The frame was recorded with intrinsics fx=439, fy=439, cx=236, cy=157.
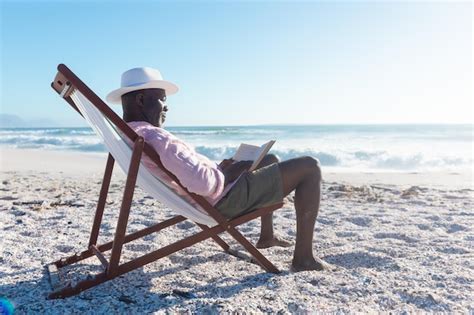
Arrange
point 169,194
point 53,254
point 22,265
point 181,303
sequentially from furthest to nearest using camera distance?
point 53,254, point 22,265, point 169,194, point 181,303

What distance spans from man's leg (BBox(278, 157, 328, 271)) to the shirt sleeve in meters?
0.59

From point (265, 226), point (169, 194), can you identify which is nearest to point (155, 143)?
point (169, 194)

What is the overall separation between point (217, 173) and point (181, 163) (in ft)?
0.88

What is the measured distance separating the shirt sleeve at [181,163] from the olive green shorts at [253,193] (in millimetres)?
246

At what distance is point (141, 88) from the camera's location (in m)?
2.60

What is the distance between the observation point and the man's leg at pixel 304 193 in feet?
9.25

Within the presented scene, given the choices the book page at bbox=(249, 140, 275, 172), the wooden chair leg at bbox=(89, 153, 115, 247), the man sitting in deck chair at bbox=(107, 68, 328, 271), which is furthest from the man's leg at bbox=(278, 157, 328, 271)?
the wooden chair leg at bbox=(89, 153, 115, 247)

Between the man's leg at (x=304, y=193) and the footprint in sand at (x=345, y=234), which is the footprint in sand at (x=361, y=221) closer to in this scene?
the footprint in sand at (x=345, y=234)

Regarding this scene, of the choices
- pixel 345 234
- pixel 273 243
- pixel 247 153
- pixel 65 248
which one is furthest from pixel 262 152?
pixel 65 248

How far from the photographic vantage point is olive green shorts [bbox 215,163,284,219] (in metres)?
2.69

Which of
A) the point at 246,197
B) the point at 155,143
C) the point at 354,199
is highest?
the point at 155,143

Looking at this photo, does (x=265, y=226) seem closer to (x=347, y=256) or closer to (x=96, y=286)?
(x=347, y=256)

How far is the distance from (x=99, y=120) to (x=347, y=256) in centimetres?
206

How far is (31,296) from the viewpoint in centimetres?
248
